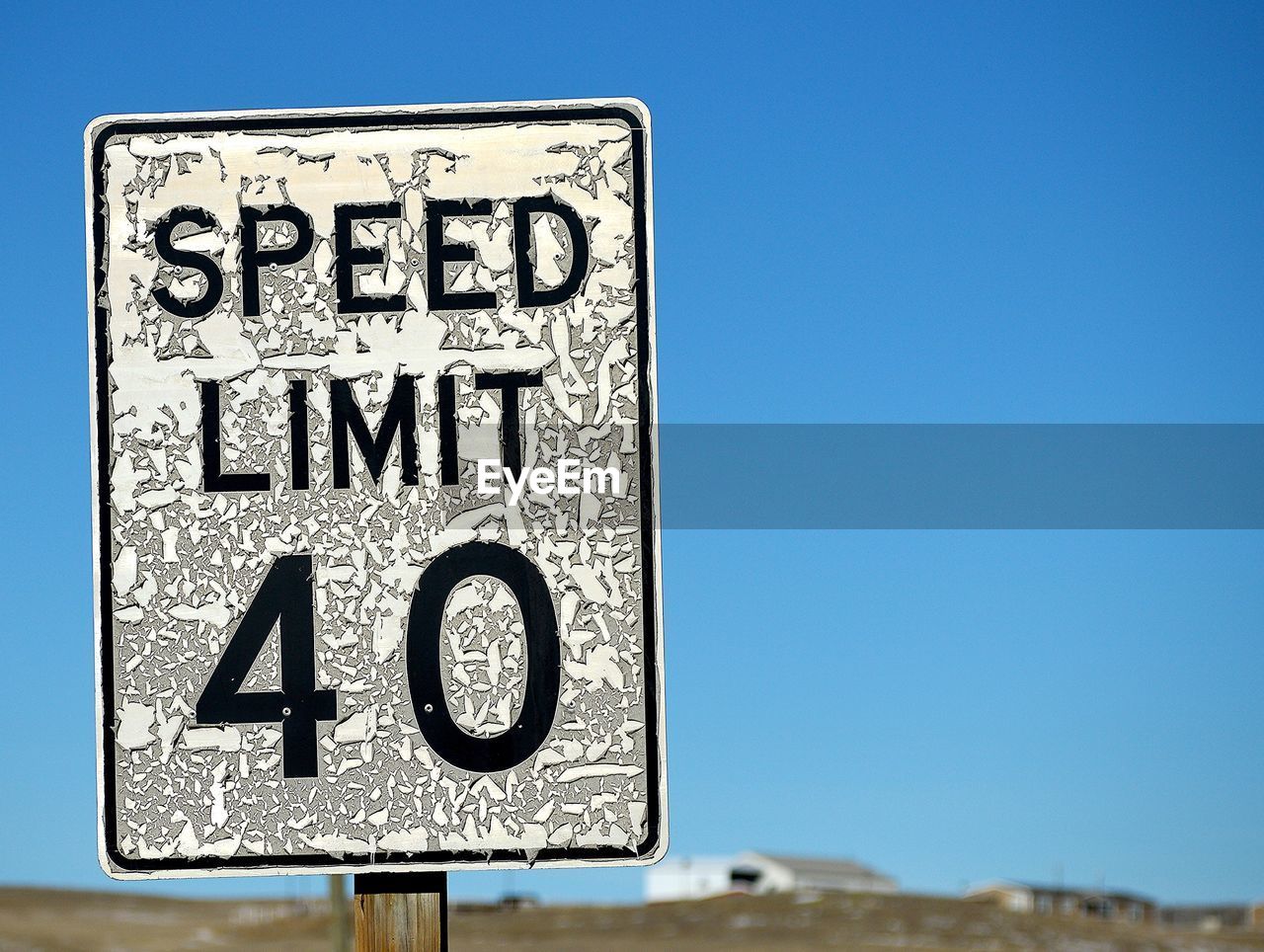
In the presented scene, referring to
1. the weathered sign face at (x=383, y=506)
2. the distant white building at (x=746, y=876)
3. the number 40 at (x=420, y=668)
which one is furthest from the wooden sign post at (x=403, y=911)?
the distant white building at (x=746, y=876)

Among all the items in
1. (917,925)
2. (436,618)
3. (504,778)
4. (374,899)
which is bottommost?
(917,925)

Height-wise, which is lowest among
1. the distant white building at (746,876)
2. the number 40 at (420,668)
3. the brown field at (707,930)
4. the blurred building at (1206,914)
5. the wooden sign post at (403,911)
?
the blurred building at (1206,914)

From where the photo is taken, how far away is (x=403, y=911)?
2.25m

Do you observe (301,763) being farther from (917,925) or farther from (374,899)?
(917,925)

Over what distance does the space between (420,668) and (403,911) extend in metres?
0.34

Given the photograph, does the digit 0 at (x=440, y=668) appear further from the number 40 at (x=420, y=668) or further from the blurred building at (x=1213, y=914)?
the blurred building at (x=1213, y=914)

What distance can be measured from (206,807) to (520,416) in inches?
26.6

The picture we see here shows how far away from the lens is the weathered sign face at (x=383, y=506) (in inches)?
86.7

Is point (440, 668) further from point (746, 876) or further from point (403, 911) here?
point (746, 876)

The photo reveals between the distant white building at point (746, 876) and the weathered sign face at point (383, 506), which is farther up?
the weathered sign face at point (383, 506)

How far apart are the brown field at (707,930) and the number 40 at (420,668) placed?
42.4 metres

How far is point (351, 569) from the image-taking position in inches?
88.7

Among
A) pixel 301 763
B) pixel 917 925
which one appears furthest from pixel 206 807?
pixel 917 925

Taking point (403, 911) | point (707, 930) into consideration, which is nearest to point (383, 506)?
point (403, 911)
